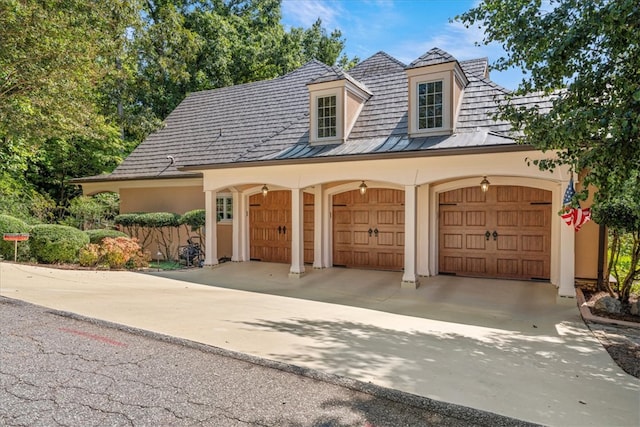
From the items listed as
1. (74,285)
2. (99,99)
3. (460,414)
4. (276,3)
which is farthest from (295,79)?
(276,3)

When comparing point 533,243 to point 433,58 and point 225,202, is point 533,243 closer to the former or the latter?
point 433,58

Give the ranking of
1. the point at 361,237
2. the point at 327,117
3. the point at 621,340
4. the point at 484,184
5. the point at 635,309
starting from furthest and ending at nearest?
the point at 361,237 → the point at 327,117 → the point at 484,184 → the point at 635,309 → the point at 621,340

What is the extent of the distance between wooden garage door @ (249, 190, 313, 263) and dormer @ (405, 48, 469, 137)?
12.8 ft

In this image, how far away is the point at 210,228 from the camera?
1157 cm

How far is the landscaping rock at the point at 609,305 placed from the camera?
23.1ft

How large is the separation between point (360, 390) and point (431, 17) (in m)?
8.99

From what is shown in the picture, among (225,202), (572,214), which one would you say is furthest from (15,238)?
(572,214)

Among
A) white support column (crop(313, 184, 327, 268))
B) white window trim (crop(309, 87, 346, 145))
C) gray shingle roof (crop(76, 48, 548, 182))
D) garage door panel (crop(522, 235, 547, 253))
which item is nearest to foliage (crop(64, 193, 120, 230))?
gray shingle roof (crop(76, 48, 548, 182))

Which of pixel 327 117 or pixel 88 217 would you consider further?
pixel 88 217

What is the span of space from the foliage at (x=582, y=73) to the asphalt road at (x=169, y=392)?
2.92 meters

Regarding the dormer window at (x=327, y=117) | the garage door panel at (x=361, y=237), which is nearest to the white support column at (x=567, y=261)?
the garage door panel at (x=361, y=237)

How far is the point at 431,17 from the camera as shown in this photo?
378 inches

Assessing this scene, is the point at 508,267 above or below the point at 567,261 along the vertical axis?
below

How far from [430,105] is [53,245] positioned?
416 inches
